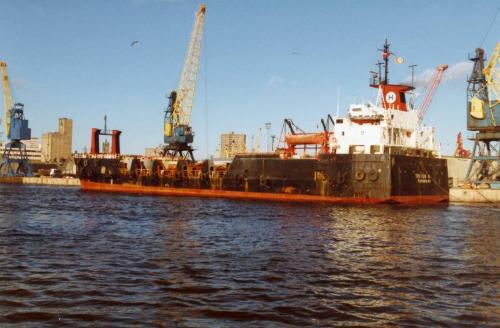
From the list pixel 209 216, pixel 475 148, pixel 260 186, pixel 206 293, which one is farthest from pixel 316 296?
pixel 475 148

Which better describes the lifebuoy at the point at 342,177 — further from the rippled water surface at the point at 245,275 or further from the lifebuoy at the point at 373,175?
the rippled water surface at the point at 245,275

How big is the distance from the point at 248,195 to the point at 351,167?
41.1 ft

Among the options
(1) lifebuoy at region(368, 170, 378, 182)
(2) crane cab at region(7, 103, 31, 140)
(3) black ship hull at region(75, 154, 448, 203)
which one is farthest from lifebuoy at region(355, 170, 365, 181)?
(2) crane cab at region(7, 103, 31, 140)

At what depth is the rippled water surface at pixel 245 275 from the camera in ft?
35.1

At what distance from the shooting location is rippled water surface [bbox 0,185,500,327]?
35.1 ft

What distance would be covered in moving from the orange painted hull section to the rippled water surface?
63.6 feet

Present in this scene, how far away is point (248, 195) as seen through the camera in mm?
53625

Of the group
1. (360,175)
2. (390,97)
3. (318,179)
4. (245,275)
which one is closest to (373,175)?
(360,175)

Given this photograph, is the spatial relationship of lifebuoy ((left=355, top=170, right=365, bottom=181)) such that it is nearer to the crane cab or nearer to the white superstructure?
the white superstructure

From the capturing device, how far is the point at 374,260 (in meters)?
17.6

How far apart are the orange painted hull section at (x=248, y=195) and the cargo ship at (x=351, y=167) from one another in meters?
0.10

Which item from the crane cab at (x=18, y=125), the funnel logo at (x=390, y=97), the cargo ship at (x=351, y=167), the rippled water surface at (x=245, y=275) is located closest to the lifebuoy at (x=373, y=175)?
the cargo ship at (x=351, y=167)

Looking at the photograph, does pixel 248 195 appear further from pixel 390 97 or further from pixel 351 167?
pixel 390 97

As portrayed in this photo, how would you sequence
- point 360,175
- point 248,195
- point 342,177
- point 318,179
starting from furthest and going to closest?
point 248,195 → point 318,179 → point 342,177 → point 360,175
